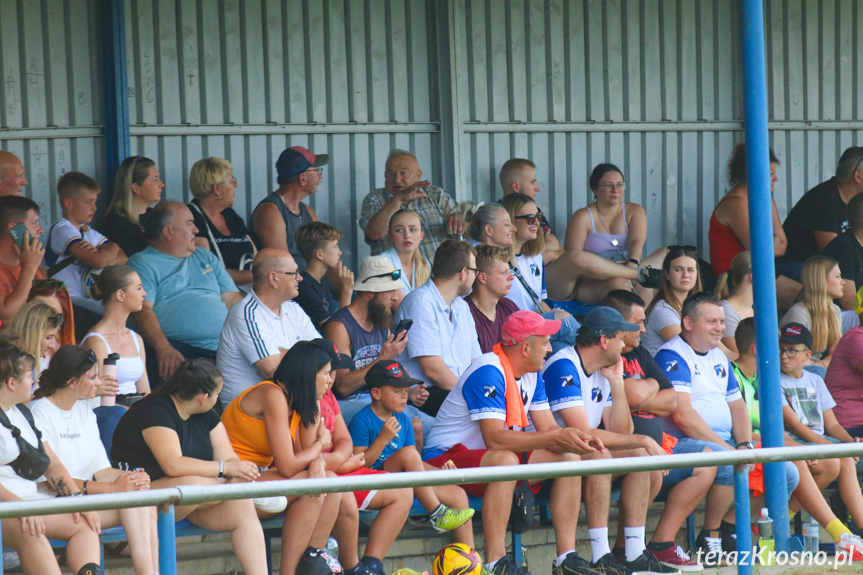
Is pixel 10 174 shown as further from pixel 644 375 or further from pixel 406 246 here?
pixel 644 375

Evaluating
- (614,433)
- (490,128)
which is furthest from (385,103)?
(614,433)

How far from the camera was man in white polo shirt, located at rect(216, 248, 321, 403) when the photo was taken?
594 centimetres

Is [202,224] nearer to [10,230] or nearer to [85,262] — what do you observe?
[85,262]

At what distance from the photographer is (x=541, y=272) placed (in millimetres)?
7750

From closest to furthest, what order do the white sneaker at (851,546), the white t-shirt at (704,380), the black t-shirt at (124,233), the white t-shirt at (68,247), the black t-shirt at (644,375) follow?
the white sneaker at (851,546)
the black t-shirt at (644,375)
the white t-shirt at (704,380)
the white t-shirt at (68,247)
the black t-shirt at (124,233)

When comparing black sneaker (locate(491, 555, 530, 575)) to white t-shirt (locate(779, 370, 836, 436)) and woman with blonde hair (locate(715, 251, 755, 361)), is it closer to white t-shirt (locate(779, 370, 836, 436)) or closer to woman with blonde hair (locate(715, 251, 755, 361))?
white t-shirt (locate(779, 370, 836, 436))

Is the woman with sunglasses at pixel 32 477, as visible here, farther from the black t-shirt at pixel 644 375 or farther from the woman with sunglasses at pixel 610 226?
the woman with sunglasses at pixel 610 226

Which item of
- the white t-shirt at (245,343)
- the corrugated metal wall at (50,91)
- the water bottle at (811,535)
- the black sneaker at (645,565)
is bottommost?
the water bottle at (811,535)

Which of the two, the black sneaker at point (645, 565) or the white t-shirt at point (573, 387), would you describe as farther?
the white t-shirt at point (573, 387)

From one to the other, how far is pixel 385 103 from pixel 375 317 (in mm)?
2750

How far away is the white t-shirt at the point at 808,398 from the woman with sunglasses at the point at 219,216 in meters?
3.39

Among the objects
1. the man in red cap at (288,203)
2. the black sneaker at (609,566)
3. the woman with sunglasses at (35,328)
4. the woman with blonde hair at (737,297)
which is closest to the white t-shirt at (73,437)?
the woman with sunglasses at (35,328)

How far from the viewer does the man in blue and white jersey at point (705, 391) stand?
6328mm

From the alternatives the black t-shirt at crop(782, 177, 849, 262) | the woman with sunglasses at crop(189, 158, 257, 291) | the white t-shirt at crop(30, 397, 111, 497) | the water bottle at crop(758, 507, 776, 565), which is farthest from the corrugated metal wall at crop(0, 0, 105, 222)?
the black t-shirt at crop(782, 177, 849, 262)
